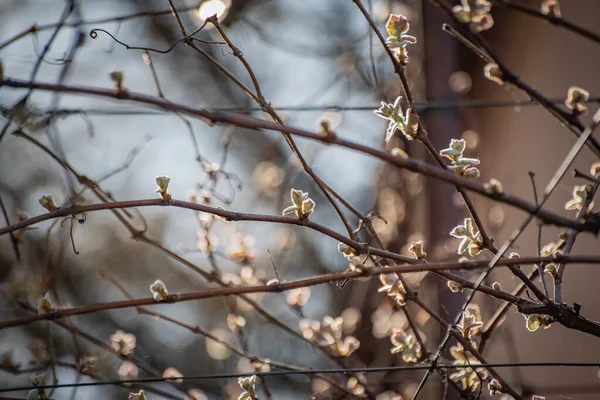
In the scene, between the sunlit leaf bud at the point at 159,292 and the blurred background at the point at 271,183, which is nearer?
the sunlit leaf bud at the point at 159,292

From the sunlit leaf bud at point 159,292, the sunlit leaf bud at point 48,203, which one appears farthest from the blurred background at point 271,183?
the sunlit leaf bud at point 159,292

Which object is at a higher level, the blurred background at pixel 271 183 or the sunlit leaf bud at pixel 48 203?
the blurred background at pixel 271 183

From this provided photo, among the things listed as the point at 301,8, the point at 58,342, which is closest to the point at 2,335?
the point at 58,342

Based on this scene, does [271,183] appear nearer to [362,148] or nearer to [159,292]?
[159,292]

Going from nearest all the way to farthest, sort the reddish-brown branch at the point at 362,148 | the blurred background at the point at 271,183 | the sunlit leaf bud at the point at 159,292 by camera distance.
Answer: the reddish-brown branch at the point at 362,148
the sunlit leaf bud at the point at 159,292
the blurred background at the point at 271,183

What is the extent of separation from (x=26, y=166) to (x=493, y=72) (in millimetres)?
2851

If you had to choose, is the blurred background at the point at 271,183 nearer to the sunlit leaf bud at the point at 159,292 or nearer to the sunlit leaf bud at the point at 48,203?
the sunlit leaf bud at the point at 48,203

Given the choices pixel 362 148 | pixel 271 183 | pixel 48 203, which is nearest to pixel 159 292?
pixel 48 203

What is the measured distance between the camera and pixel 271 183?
203cm

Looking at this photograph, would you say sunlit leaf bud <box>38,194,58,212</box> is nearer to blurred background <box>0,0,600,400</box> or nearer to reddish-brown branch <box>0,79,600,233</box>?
blurred background <box>0,0,600,400</box>

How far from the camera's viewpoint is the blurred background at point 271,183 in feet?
4.06

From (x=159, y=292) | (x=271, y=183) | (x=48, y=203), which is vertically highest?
(x=271, y=183)

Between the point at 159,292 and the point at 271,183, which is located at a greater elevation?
the point at 271,183

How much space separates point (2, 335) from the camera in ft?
8.09
